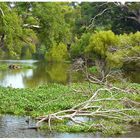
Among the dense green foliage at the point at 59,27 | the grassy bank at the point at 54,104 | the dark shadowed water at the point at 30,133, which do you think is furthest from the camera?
the dense green foliage at the point at 59,27

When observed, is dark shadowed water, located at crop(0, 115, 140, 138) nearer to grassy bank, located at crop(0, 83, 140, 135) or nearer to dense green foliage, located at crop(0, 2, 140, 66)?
grassy bank, located at crop(0, 83, 140, 135)

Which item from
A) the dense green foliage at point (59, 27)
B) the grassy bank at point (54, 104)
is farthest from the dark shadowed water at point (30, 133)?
the dense green foliage at point (59, 27)

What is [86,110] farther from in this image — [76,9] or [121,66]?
[76,9]

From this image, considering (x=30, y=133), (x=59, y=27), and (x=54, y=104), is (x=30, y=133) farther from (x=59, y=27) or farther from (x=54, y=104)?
(x=59, y=27)

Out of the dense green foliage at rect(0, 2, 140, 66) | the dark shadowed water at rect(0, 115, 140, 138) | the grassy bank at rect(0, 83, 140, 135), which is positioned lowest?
the dark shadowed water at rect(0, 115, 140, 138)

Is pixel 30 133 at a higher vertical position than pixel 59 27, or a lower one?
lower

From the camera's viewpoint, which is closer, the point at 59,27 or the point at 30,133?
the point at 30,133

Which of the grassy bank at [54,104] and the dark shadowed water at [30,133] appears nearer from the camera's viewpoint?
the dark shadowed water at [30,133]

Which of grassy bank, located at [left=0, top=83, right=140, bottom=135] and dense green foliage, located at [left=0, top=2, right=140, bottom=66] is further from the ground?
dense green foliage, located at [left=0, top=2, right=140, bottom=66]

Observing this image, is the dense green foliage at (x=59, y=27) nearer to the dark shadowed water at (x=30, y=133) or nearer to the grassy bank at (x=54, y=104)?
the grassy bank at (x=54, y=104)

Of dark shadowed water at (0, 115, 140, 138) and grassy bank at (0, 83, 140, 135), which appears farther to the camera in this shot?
grassy bank at (0, 83, 140, 135)

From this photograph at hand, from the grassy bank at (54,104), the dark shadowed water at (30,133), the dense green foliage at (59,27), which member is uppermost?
the dense green foliage at (59,27)

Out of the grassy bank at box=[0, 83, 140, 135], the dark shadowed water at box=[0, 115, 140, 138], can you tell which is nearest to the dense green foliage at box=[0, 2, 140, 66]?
the grassy bank at box=[0, 83, 140, 135]

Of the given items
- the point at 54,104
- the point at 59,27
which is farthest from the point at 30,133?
the point at 59,27
